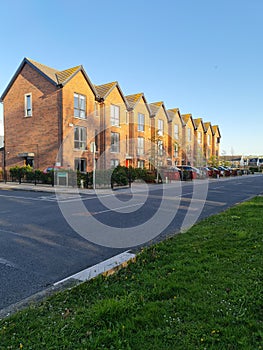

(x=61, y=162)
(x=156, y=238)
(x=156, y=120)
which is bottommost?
(x=156, y=238)

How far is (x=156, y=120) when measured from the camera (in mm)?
35375

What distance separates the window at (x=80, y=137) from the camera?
2394 cm

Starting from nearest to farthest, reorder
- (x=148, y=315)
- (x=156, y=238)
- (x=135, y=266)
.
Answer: (x=148, y=315) → (x=135, y=266) → (x=156, y=238)

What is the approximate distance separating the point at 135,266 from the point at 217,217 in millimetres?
4374

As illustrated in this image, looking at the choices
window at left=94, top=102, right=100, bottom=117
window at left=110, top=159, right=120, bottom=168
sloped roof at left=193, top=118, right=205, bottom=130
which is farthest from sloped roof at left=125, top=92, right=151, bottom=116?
sloped roof at left=193, top=118, right=205, bottom=130

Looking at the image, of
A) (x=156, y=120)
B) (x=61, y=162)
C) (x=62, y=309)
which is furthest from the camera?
(x=156, y=120)

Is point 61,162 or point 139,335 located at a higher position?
point 61,162

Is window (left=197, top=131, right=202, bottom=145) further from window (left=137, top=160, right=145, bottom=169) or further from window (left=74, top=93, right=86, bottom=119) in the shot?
window (left=74, top=93, right=86, bottom=119)

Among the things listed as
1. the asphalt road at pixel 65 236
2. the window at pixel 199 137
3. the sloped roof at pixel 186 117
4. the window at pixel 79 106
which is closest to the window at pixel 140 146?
the window at pixel 79 106

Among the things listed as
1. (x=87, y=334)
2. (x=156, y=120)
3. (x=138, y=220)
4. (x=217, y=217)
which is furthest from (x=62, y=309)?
(x=156, y=120)

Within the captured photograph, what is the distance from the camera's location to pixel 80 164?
80.6ft

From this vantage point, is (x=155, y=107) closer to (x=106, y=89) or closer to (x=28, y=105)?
(x=106, y=89)

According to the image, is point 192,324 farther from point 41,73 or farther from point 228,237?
→ point 41,73

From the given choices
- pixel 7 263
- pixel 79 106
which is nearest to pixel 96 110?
pixel 79 106
